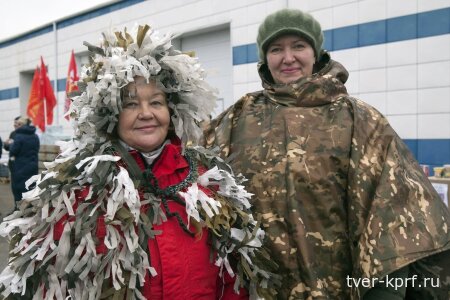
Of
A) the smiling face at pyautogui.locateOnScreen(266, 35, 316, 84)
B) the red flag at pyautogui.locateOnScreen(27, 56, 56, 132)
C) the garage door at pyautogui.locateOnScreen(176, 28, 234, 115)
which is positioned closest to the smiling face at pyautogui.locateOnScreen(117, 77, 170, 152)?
the smiling face at pyautogui.locateOnScreen(266, 35, 316, 84)

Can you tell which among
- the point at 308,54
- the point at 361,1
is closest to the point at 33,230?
the point at 308,54

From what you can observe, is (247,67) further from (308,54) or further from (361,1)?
(308,54)

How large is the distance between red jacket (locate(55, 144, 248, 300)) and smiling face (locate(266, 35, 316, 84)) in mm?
615

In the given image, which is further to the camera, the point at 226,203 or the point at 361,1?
the point at 361,1

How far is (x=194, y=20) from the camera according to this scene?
28.0 ft

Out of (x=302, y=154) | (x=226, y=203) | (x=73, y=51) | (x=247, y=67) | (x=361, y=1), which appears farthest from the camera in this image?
(x=73, y=51)

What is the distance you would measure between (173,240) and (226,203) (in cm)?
27

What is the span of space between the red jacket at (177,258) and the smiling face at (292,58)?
0.62m

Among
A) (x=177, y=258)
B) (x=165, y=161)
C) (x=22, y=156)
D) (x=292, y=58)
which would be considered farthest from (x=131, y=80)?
(x=22, y=156)

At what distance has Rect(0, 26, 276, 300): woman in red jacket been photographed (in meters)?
1.46

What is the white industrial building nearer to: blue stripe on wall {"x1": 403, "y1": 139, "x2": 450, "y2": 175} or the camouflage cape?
blue stripe on wall {"x1": 403, "y1": 139, "x2": 450, "y2": 175}

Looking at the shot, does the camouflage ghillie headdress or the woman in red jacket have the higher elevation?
the camouflage ghillie headdress

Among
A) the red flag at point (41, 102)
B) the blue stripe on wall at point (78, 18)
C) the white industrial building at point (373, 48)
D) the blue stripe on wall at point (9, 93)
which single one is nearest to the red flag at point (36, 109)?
the red flag at point (41, 102)

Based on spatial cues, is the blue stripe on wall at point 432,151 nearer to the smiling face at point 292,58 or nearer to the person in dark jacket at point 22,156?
the smiling face at point 292,58
